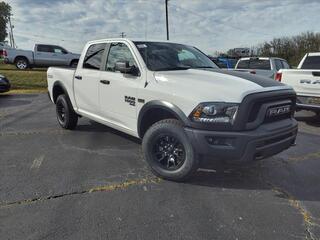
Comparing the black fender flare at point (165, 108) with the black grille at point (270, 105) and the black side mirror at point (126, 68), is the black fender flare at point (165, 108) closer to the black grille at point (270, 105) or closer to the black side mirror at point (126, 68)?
the black side mirror at point (126, 68)

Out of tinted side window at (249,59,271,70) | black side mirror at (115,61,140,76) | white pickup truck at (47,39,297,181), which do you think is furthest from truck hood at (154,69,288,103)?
tinted side window at (249,59,271,70)

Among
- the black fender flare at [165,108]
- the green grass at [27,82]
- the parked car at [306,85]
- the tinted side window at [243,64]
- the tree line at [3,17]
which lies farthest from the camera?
the tree line at [3,17]

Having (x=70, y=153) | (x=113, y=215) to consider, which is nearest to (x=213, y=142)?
(x=113, y=215)

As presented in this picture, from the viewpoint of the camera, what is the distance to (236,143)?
3.78m

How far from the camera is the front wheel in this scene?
4.09 metres

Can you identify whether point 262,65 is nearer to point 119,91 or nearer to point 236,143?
point 119,91

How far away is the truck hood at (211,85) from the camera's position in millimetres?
3803

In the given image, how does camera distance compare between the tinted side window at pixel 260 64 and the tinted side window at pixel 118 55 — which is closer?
the tinted side window at pixel 118 55

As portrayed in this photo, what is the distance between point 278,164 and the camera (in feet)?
17.1

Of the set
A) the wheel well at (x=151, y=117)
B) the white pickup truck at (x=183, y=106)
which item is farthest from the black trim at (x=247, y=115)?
the wheel well at (x=151, y=117)

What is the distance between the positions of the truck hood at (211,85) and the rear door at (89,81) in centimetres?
→ 158

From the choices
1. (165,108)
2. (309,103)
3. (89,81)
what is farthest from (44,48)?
(165,108)

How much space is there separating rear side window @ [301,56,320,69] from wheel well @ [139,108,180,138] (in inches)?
233

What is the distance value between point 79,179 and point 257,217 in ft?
7.63
